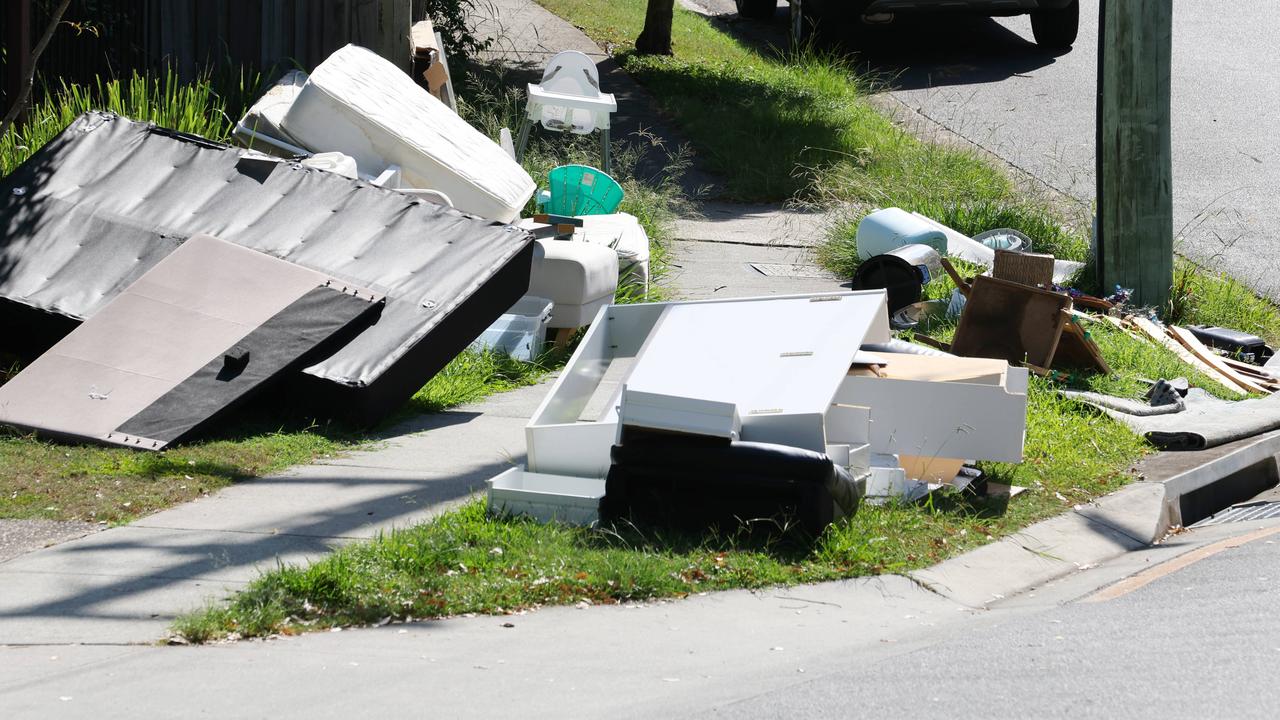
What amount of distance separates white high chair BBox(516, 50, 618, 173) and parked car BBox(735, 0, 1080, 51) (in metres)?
4.86

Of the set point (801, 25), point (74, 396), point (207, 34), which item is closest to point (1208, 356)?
point (74, 396)

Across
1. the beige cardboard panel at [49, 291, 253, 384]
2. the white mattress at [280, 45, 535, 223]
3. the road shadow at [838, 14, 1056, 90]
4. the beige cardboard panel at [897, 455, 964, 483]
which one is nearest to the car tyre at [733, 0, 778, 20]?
the road shadow at [838, 14, 1056, 90]

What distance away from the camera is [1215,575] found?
469cm

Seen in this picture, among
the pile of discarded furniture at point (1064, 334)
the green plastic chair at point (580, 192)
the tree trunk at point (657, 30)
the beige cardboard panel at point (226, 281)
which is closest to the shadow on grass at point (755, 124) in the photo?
the tree trunk at point (657, 30)

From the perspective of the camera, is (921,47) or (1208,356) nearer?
(1208,356)

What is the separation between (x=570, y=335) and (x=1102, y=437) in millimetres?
3129

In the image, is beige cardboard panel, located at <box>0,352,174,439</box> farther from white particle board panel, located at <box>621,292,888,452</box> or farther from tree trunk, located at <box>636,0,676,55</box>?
tree trunk, located at <box>636,0,676,55</box>

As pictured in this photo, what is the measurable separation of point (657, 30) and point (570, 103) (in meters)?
5.98

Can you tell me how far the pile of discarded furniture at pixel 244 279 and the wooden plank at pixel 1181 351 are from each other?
134 inches

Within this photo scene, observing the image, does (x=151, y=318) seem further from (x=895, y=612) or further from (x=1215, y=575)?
(x=1215, y=575)

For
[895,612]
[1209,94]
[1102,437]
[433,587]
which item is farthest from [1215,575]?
[1209,94]

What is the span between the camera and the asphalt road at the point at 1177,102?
11.3 meters

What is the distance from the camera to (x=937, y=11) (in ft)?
51.2

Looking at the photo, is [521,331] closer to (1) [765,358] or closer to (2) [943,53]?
(1) [765,358]
